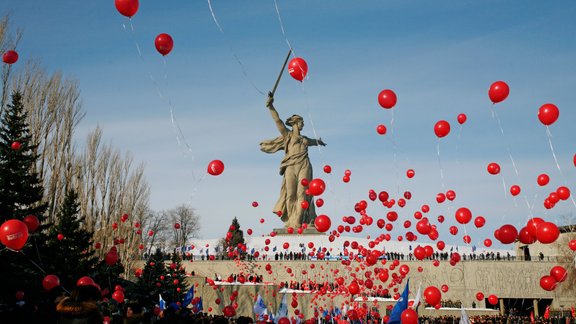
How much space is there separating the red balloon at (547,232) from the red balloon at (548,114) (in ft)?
7.90

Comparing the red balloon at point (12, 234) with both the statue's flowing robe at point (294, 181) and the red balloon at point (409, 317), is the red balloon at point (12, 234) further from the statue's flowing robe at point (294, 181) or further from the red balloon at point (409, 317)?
the statue's flowing robe at point (294, 181)

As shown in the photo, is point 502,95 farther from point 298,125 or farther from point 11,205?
point 298,125

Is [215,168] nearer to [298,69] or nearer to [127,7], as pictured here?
[298,69]

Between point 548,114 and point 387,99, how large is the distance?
12.8 feet

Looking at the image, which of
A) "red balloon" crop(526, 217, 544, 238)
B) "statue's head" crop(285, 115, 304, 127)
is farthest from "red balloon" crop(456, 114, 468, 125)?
"statue's head" crop(285, 115, 304, 127)

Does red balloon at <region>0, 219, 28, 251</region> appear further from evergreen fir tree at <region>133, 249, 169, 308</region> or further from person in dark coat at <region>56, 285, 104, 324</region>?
evergreen fir tree at <region>133, 249, 169, 308</region>

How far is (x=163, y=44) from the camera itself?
419 inches

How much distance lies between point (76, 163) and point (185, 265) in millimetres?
14810

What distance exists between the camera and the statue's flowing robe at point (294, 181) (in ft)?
163

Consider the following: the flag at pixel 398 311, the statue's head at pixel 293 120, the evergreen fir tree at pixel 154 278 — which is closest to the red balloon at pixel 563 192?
the flag at pixel 398 311

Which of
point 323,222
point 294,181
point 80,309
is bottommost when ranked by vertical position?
point 80,309

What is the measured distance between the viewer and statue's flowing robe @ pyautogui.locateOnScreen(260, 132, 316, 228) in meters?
49.5

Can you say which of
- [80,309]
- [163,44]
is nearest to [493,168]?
[163,44]

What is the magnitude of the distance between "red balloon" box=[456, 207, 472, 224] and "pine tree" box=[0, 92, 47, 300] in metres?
14.3
